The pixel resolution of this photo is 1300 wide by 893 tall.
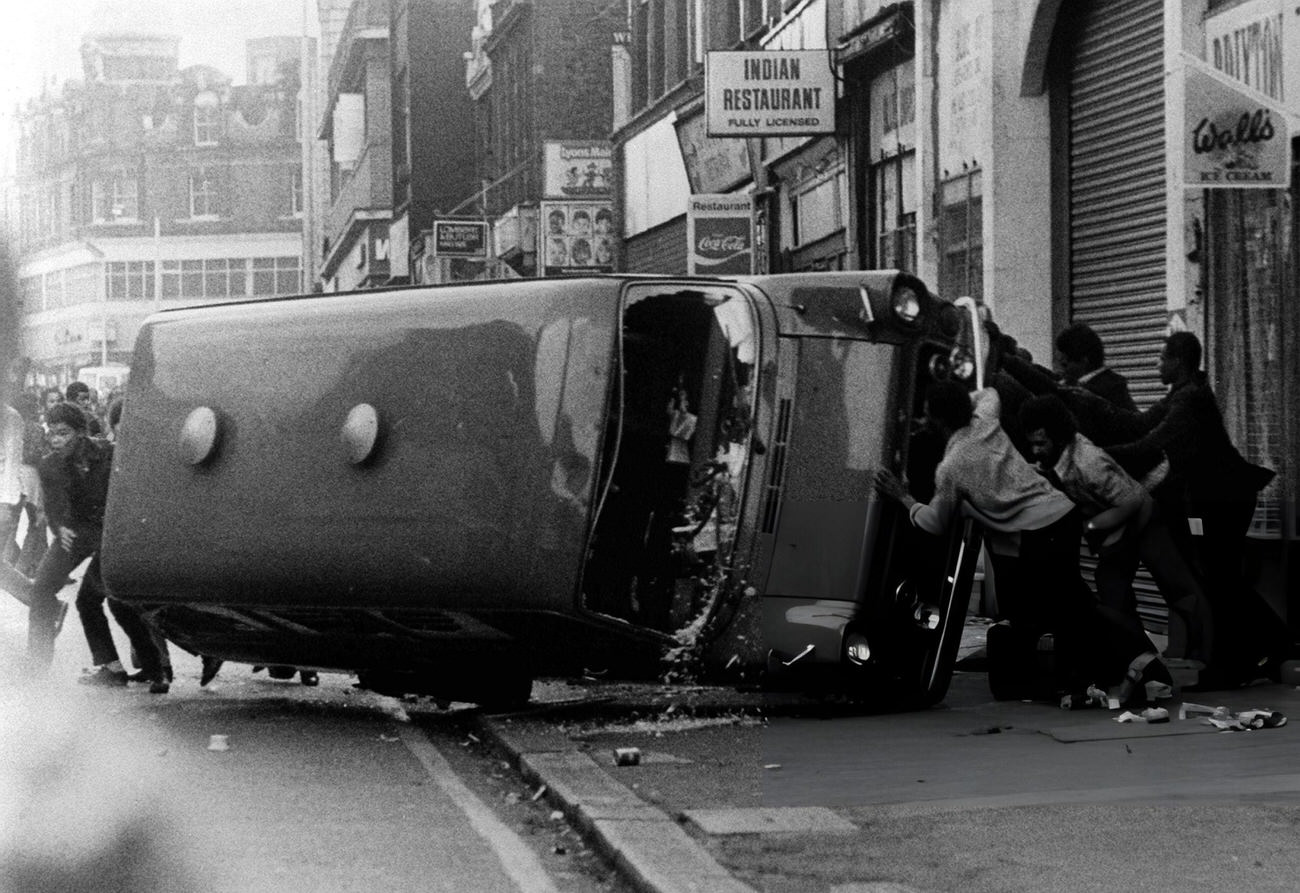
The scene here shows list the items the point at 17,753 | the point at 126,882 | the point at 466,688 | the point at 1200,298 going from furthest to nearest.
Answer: the point at 1200,298 < the point at 466,688 < the point at 17,753 < the point at 126,882

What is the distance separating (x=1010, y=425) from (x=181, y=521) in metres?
4.03

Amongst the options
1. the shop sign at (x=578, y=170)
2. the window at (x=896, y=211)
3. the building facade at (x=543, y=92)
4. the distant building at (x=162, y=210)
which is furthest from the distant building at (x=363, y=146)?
the window at (x=896, y=211)

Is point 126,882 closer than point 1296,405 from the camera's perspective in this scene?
Yes

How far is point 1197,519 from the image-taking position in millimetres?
12172

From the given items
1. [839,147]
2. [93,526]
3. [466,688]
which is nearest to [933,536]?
[466,688]

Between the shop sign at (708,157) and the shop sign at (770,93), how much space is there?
4.14 metres

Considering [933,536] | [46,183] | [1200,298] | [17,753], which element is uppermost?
[46,183]

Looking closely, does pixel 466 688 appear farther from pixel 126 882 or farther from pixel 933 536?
pixel 126 882

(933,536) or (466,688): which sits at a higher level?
(933,536)

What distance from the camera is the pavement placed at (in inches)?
280

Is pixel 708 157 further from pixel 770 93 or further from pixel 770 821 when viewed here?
pixel 770 821

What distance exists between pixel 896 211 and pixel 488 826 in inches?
573

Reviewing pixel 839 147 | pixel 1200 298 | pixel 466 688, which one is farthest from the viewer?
pixel 839 147

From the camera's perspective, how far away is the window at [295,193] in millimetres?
118625
